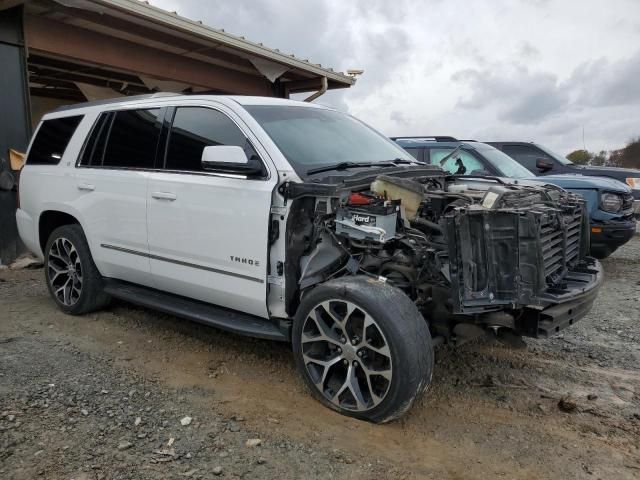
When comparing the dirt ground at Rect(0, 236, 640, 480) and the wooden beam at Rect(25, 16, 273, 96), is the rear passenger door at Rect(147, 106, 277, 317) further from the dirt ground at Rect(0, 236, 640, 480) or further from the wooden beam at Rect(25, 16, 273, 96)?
the wooden beam at Rect(25, 16, 273, 96)

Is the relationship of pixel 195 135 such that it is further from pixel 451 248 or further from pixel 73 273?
pixel 451 248

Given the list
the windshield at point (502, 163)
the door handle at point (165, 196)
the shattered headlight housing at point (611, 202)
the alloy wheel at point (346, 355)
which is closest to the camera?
the alloy wheel at point (346, 355)

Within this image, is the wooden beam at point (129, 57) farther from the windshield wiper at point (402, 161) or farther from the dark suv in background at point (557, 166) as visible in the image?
the windshield wiper at point (402, 161)

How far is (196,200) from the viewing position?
383 cm

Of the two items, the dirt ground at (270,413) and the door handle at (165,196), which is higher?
the door handle at (165,196)

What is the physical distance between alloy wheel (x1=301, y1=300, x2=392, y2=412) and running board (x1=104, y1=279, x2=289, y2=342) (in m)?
0.27

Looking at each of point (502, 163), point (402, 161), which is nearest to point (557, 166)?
point (502, 163)

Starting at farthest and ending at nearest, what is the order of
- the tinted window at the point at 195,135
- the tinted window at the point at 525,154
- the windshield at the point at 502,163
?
the tinted window at the point at 525,154, the windshield at the point at 502,163, the tinted window at the point at 195,135

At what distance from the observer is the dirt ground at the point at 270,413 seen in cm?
274

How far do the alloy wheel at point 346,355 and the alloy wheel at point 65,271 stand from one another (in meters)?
2.67

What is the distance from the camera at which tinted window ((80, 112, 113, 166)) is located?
4699 millimetres

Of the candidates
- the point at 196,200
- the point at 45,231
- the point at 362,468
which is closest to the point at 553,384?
the point at 362,468

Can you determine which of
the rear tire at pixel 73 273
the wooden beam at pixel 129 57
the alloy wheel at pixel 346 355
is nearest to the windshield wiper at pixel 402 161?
the alloy wheel at pixel 346 355

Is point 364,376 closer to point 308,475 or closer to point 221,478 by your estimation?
point 308,475
